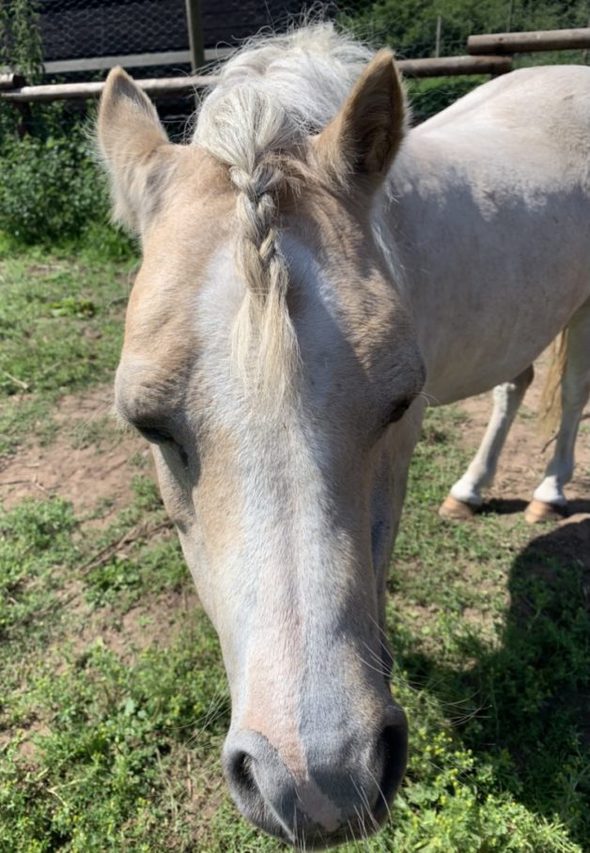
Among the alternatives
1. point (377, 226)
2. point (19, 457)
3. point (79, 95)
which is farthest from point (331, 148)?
point (79, 95)

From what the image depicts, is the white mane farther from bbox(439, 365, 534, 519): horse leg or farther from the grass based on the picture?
bbox(439, 365, 534, 519): horse leg

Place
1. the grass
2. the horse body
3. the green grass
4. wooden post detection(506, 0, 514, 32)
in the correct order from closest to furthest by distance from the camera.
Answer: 1. the grass
2. the horse body
3. the green grass
4. wooden post detection(506, 0, 514, 32)

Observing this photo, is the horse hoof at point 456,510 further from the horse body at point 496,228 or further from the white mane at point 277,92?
the white mane at point 277,92

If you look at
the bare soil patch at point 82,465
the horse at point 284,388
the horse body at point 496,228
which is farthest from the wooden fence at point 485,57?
the horse at point 284,388

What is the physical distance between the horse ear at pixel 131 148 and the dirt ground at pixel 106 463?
2031 mm

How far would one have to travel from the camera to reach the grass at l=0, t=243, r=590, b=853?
82.2 inches

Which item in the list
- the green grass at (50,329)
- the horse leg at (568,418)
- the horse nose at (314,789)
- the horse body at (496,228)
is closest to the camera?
the horse nose at (314,789)

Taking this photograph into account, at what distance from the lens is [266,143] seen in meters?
1.45

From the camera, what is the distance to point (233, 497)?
48.7 inches

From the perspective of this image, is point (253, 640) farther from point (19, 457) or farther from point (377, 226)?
point (19, 457)

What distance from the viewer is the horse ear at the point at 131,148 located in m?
1.66

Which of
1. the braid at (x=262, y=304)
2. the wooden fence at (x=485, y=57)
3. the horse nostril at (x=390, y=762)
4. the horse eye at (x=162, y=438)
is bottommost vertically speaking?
the horse nostril at (x=390, y=762)

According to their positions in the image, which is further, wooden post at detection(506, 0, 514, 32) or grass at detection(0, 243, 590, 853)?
wooden post at detection(506, 0, 514, 32)

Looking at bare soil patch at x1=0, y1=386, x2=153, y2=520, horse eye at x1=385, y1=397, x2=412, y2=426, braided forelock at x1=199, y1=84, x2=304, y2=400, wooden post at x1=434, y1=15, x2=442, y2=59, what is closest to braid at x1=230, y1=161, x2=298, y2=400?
braided forelock at x1=199, y1=84, x2=304, y2=400
